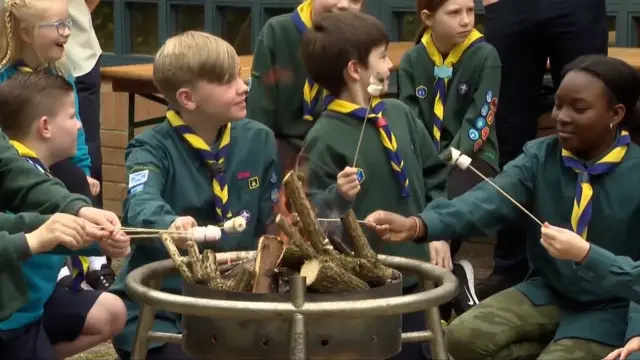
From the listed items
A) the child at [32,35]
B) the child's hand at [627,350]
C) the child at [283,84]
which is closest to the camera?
the child's hand at [627,350]

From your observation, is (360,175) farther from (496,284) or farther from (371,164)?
(496,284)

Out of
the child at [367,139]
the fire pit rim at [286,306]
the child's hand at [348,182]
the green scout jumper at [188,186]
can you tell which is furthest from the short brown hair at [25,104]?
the fire pit rim at [286,306]

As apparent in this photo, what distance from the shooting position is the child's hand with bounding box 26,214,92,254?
12.3 feet

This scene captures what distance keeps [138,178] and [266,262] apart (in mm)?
825

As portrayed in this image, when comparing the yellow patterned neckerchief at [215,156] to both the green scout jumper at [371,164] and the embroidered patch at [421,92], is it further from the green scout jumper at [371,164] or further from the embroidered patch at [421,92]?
the embroidered patch at [421,92]

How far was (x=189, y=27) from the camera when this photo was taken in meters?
8.01

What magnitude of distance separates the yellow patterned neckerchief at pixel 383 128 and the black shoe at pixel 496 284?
1.69 metres

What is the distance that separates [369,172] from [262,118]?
0.99 m

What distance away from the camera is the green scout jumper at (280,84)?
18.4 feet

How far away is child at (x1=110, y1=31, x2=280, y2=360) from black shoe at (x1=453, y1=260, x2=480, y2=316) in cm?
141

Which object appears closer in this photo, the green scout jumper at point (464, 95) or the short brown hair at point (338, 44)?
the short brown hair at point (338, 44)

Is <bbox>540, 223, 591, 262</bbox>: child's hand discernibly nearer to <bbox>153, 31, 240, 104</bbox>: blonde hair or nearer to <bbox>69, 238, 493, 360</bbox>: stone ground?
<bbox>153, 31, 240, 104</bbox>: blonde hair

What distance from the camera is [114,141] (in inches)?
327

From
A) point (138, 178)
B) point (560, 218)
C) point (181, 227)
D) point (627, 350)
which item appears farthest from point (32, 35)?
point (627, 350)
